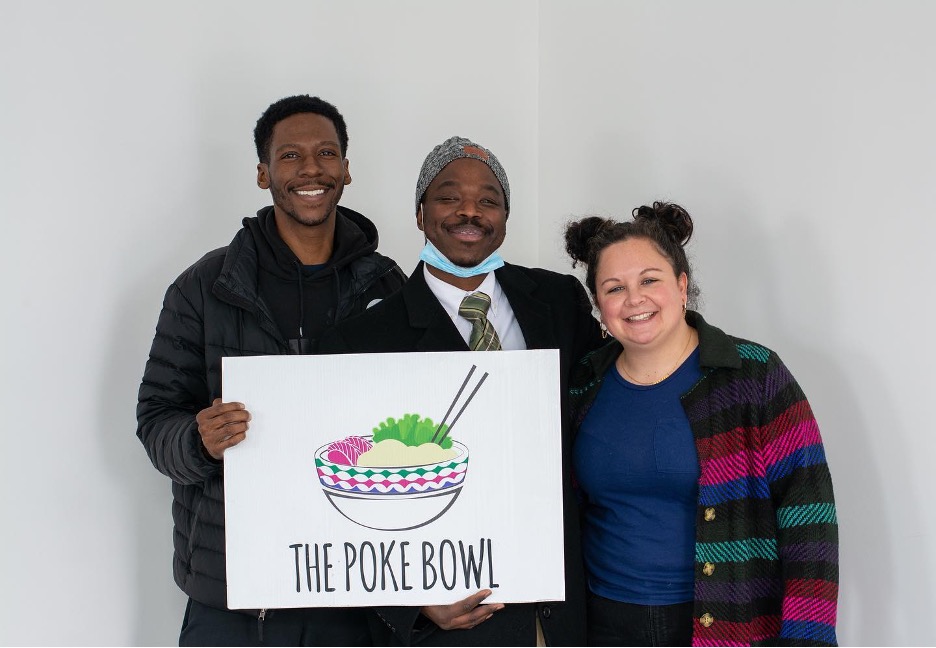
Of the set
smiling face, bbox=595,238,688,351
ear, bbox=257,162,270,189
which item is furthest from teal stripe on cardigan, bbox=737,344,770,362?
ear, bbox=257,162,270,189

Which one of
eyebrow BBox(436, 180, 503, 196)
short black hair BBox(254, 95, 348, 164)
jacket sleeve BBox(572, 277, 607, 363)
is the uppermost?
short black hair BBox(254, 95, 348, 164)

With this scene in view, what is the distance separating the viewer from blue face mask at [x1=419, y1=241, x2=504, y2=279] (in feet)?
6.71

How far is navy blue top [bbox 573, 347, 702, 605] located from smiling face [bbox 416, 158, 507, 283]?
0.44 metres

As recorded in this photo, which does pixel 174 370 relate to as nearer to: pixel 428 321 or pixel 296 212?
pixel 296 212

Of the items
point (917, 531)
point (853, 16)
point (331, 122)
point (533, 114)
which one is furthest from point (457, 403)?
point (533, 114)

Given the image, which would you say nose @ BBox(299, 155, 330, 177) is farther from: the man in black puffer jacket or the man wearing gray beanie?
the man wearing gray beanie

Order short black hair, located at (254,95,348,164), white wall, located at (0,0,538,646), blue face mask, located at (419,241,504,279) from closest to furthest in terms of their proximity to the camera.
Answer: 1. blue face mask, located at (419,241,504,279)
2. short black hair, located at (254,95,348,164)
3. white wall, located at (0,0,538,646)

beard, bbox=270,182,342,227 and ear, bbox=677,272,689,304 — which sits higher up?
beard, bbox=270,182,342,227

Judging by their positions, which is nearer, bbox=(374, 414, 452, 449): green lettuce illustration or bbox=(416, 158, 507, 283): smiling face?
bbox=(374, 414, 452, 449): green lettuce illustration

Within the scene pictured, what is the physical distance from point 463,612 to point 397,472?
300 millimetres

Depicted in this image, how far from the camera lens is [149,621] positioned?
8.79 ft

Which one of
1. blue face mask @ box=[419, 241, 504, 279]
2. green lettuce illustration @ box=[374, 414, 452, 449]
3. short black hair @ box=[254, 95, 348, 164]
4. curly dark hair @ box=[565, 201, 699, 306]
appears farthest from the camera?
short black hair @ box=[254, 95, 348, 164]

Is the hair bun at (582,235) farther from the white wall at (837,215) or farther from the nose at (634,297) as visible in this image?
the white wall at (837,215)

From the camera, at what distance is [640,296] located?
1.87 metres
